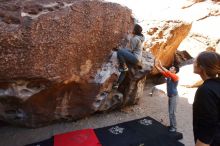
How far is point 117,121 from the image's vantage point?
6.05m

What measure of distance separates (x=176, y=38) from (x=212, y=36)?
2380 millimetres

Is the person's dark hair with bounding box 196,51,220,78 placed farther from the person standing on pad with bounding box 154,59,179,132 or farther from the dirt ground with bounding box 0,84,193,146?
the dirt ground with bounding box 0,84,193,146

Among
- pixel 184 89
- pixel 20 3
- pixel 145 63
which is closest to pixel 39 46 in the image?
pixel 20 3

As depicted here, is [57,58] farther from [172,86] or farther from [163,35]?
[163,35]

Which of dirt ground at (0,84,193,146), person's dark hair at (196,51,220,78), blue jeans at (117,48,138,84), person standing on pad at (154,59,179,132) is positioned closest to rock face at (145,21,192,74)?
dirt ground at (0,84,193,146)

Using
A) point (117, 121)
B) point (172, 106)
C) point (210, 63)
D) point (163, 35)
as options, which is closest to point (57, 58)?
point (117, 121)

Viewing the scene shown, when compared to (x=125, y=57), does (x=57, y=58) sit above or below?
above

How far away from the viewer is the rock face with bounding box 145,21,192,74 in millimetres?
8312

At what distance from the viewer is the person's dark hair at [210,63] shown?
233 centimetres

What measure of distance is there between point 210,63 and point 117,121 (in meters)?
3.93

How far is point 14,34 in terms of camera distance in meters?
4.38

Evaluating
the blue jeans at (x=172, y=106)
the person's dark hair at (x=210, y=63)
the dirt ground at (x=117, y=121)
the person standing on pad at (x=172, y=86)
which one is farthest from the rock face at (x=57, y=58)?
the person's dark hair at (x=210, y=63)

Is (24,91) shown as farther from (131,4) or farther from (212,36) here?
(131,4)

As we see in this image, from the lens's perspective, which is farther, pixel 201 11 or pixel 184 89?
pixel 201 11
